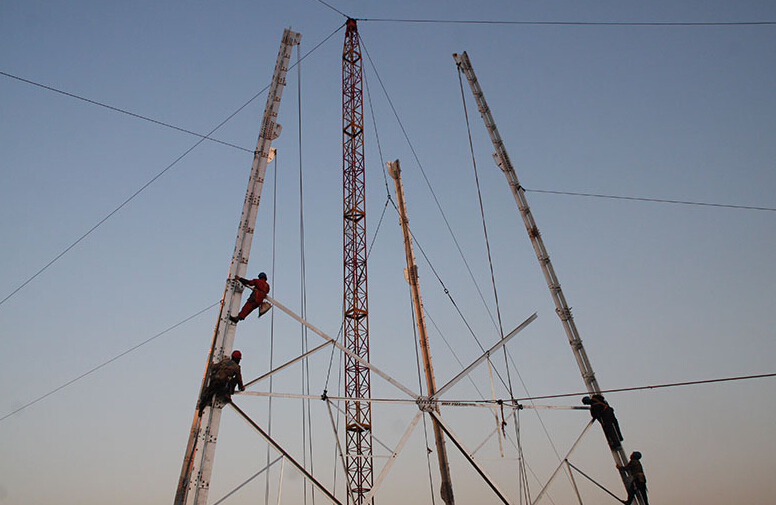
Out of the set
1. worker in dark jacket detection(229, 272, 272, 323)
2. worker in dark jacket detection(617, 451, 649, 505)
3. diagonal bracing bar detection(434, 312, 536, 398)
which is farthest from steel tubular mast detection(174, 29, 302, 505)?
worker in dark jacket detection(617, 451, 649, 505)

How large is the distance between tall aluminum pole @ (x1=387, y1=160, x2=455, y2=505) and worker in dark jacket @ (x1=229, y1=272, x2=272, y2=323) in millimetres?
10362

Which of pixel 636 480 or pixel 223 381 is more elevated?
pixel 223 381

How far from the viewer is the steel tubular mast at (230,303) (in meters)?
11.5

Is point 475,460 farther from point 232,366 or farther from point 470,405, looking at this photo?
point 232,366

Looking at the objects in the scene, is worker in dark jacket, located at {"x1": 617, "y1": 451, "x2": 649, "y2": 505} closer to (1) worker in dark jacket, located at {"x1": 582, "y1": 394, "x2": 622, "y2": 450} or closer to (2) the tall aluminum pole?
(1) worker in dark jacket, located at {"x1": 582, "y1": 394, "x2": 622, "y2": 450}

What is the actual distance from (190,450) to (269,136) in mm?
9377

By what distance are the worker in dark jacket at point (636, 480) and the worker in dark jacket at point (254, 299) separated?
13.0 meters

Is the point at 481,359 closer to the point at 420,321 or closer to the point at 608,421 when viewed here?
the point at 608,421

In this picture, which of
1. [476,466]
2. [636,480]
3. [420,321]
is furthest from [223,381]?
[636,480]

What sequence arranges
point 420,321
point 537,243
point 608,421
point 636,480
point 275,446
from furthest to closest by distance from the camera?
point 420,321
point 537,243
point 608,421
point 636,480
point 275,446

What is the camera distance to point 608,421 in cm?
1803

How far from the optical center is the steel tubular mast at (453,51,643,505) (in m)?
19.3

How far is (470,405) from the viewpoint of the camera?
15.9 metres

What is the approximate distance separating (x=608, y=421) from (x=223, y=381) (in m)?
12.9
